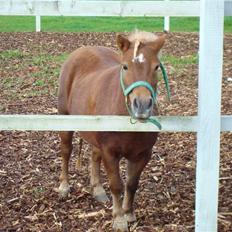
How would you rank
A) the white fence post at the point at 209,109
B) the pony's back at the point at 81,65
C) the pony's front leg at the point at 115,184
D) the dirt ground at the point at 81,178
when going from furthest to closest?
the pony's back at the point at 81,65, the dirt ground at the point at 81,178, the pony's front leg at the point at 115,184, the white fence post at the point at 209,109

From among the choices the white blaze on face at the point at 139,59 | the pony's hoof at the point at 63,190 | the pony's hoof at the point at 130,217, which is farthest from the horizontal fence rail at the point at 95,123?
the pony's hoof at the point at 63,190

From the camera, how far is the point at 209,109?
326 cm

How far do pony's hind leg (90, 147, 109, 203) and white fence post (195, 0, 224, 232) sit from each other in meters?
1.65

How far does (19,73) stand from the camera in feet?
33.8

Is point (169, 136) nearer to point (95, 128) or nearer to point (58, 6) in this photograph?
point (58, 6)

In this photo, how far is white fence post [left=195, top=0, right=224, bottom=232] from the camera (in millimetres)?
3188

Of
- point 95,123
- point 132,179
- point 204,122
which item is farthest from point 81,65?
point 204,122

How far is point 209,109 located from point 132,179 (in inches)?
52.6

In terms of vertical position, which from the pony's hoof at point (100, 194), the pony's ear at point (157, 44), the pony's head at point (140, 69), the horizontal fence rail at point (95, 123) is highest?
the pony's ear at point (157, 44)

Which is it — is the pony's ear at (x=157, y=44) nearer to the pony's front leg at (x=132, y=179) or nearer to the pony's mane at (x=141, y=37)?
the pony's mane at (x=141, y=37)

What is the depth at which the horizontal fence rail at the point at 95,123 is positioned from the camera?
3.34m

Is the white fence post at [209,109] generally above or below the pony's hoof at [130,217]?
above

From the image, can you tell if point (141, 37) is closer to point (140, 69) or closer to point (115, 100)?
point (140, 69)

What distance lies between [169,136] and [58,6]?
2.48 meters
